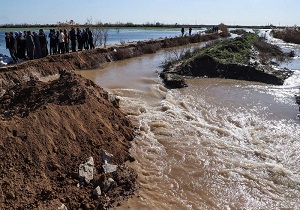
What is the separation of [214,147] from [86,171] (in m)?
3.55

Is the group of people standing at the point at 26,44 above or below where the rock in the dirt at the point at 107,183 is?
above

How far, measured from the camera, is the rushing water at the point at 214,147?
18.4ft

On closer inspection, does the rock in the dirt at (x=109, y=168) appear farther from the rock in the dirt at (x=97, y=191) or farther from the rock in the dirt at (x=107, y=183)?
the rock in the dirt at (x=97, y=191)

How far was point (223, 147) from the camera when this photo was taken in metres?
7.59

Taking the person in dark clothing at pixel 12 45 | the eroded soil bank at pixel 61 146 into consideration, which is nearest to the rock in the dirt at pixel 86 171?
the eroded soil bank at pixel 61 146

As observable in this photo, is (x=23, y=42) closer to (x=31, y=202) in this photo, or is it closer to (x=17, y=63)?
(x=17, y=63)

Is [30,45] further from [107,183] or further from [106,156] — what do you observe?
[107,183]

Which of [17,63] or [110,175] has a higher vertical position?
[17,63]

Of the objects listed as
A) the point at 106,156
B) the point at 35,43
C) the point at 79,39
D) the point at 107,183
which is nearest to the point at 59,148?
the point at 106,156

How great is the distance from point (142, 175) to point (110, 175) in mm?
803

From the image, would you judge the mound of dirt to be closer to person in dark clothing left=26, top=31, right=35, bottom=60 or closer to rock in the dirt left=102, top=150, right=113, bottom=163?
rock in the dirt left=102, top=150, right=113, bottom=163

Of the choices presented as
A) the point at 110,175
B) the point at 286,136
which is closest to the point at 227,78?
the point at 286,136

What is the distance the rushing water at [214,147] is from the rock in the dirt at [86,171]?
88 cm

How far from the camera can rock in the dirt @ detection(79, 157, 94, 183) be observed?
17.3 ft
